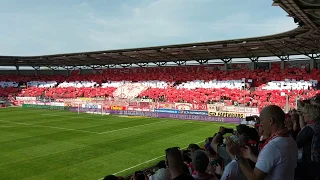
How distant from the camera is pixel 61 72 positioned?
6481 cm

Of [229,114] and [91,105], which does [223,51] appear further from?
[91,105]

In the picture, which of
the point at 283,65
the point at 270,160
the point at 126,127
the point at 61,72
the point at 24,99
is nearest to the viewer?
the point at 270,160

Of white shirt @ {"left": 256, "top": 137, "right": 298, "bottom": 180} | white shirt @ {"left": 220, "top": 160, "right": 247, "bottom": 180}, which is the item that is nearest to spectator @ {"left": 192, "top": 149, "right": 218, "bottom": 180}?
white shirt @ {"left": 220, "top": 160, "right": 247, "bottom": 180}

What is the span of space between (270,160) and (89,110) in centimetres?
3491

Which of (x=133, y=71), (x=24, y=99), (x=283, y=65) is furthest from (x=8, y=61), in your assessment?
(x=283, y=65)

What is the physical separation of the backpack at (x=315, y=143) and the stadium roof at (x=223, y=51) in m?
9.90

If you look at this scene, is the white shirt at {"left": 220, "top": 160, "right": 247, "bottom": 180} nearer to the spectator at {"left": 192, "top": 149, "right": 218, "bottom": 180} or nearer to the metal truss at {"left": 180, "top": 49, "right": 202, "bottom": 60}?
the spectator at {"left": 192, "top": 149, "right": 218, "bottom": 180}

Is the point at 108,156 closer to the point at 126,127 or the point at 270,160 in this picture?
the point at 126,127

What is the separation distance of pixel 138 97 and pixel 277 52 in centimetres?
1948

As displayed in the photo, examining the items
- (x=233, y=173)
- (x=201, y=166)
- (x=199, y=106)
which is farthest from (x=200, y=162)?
(x=199, y=106)

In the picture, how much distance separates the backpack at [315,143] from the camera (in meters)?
5.39

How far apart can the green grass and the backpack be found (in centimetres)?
796

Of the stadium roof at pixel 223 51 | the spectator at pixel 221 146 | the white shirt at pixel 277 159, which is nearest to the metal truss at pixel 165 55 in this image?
the stadium roof at pixel 223 51

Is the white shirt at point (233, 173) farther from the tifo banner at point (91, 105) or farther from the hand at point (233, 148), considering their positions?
the tifo banner at point (91, 105)
